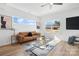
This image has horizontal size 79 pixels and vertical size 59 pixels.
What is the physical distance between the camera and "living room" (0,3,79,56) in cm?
223

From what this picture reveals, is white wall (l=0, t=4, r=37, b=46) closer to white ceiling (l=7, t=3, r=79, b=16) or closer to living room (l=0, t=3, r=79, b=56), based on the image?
living room (l=0, t=3, r=79, b=56)

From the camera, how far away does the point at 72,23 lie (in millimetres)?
2211

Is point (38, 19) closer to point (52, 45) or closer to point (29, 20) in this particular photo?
point (29, 20)

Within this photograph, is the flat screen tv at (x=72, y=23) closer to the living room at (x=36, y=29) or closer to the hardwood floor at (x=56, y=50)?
the living room at (x=36, y=29)

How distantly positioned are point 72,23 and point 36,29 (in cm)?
87

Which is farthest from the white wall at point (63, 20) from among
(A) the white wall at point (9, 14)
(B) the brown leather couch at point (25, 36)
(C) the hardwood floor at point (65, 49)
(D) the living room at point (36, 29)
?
(A) the white wall at point (9, 14)

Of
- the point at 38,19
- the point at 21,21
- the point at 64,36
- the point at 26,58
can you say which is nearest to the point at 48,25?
the point at 38,19

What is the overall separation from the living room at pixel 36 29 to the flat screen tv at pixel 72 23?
0.15ft

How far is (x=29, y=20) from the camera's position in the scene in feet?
8.21

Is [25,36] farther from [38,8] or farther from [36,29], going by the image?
[38,8]

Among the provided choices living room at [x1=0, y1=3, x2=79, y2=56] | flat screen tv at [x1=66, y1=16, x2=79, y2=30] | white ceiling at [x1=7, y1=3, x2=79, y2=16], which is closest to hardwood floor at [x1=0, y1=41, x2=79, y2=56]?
living room at [x1=0, y1=3, x2=79, y2=56]

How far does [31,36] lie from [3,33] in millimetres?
700

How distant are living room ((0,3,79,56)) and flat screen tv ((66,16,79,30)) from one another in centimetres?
5

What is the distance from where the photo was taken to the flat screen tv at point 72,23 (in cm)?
215
